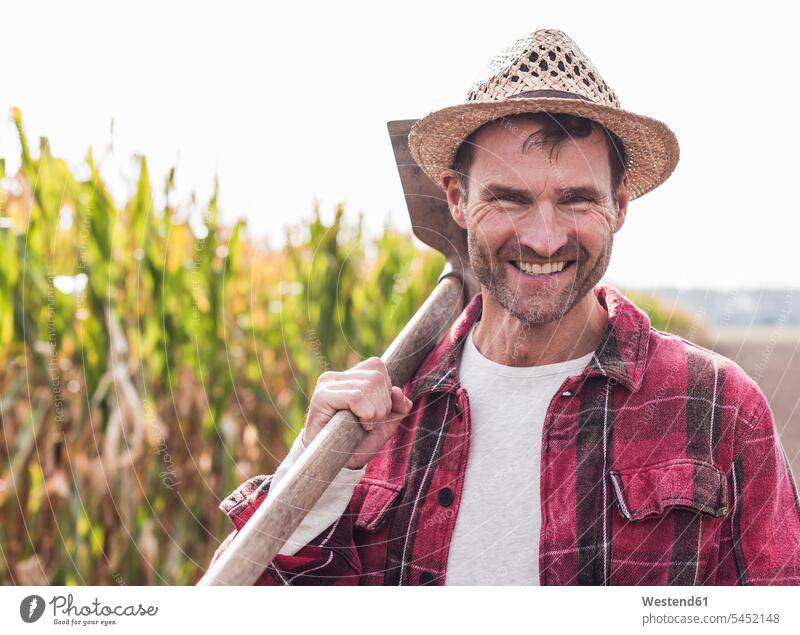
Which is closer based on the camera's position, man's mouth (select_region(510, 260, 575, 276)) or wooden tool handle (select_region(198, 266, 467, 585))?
wooden tool handle (select_region(198, 266, 467, 585))

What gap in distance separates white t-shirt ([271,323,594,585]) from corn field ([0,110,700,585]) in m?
1.16

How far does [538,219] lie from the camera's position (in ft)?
4.16

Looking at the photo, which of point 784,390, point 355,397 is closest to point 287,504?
point 355,397

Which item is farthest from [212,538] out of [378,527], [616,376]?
[616,376]

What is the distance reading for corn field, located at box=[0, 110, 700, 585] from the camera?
90.2 inches

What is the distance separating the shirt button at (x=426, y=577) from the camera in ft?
4.35

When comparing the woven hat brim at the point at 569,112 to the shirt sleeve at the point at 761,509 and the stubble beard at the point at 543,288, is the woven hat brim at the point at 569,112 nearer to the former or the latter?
the stubble beard at the point at 543,288

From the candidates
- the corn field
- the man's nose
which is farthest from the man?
the corn field

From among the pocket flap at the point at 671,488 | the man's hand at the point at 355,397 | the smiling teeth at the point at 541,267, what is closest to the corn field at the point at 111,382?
the man's hand at the point at 355,397

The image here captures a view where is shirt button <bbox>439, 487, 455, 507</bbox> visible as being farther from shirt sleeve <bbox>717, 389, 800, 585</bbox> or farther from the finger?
shirt sleeve <bbox>717, 389, 800, 585</bbox>

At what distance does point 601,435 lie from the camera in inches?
51.1
